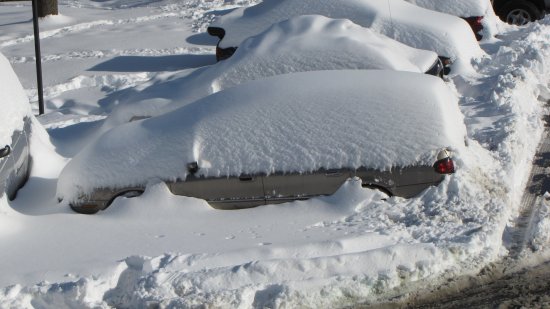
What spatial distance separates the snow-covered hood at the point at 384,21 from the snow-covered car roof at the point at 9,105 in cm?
423

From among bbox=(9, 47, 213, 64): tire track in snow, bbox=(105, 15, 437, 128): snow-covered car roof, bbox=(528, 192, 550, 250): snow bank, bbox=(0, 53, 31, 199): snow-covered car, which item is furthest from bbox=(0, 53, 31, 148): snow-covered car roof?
bbox=(9, 47, 213, 64): tire track in snow

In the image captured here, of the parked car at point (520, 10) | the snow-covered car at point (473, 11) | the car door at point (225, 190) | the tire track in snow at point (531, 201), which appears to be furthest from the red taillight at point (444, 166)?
the parked car at point (520, 10)

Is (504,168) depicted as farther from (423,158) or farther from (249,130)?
(249,130)

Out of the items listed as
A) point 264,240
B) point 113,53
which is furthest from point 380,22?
point 264,240

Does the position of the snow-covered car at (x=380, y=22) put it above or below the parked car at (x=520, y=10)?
above

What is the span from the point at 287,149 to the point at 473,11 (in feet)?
23.3

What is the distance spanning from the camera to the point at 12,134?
7.66m

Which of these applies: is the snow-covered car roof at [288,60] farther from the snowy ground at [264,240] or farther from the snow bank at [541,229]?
the snow bank at [541,229]

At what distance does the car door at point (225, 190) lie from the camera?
711cm

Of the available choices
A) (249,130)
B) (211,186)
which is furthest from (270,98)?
(211,186)

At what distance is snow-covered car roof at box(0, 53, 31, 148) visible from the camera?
7523 mm

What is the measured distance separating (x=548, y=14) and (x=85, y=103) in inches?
299

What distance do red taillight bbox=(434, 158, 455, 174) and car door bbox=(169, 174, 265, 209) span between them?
4.63 feet

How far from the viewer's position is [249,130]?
282 inches
